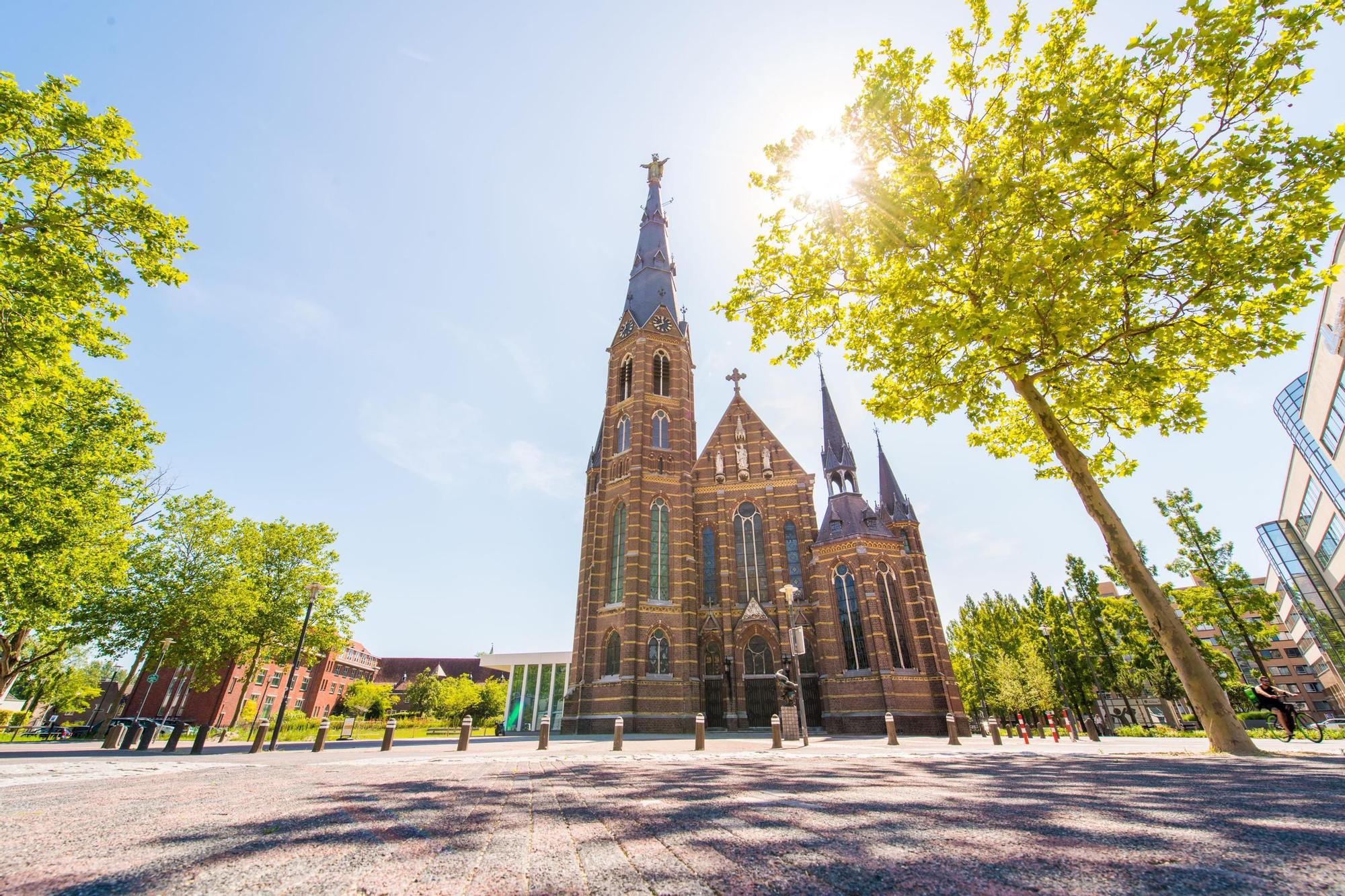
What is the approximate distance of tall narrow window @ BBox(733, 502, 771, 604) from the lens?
29266 mm

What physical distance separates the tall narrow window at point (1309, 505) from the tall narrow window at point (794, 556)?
41311 mm

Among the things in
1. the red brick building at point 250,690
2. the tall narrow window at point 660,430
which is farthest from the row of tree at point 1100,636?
the red brick building at point 250,690

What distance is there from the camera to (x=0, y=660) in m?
18.5

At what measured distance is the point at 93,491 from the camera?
1736cm

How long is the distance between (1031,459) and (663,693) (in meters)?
19.6

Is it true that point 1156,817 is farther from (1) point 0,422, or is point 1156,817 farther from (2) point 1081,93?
(1) point 0,422

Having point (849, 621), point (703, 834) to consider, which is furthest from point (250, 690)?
point (703, 834)

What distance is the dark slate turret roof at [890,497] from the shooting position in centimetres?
3122

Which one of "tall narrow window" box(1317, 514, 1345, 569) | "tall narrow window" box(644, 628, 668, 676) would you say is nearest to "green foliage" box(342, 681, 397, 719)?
"tall narrow window" box(644, 628, 668, 676)

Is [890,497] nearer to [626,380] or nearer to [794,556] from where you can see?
[794,556]

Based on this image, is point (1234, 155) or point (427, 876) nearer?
point (427, 876)

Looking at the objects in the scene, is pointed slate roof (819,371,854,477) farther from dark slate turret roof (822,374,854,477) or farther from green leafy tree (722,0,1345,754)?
green leafy tree (722,0,1345,754)

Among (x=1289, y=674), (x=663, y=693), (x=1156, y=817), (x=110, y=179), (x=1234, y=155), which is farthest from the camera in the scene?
(x=1289, y=674)

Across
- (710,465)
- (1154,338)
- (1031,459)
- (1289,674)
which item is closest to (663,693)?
(710,465)
